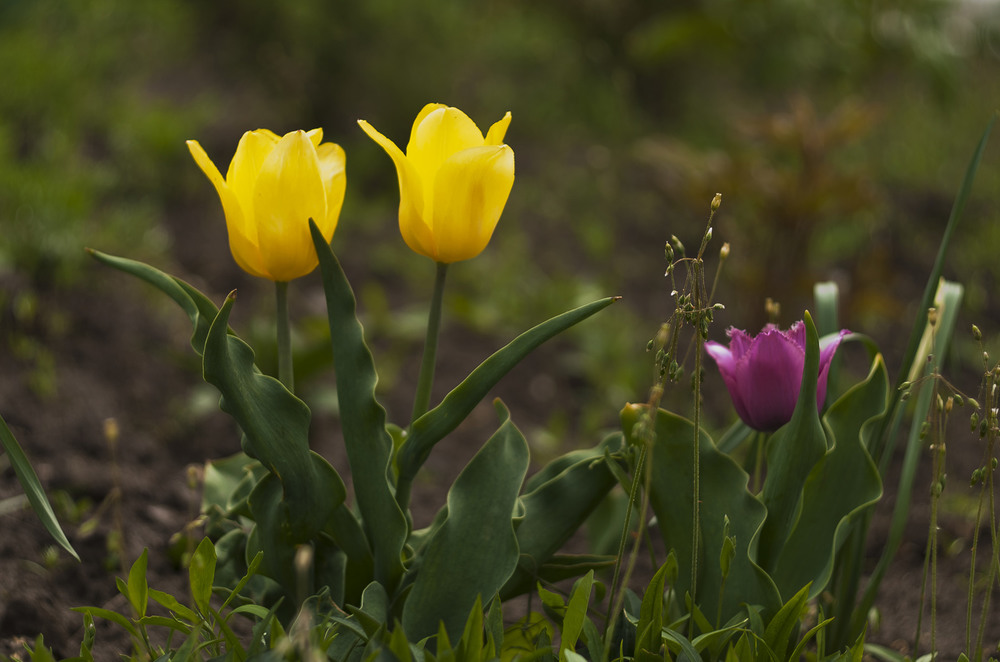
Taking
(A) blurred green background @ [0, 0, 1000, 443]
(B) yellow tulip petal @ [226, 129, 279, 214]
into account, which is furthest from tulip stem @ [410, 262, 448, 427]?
(A) blurred green background @ [0, 0, 1000, 443]

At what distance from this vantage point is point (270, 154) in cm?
105

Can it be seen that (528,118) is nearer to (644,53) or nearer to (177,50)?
(644,53)

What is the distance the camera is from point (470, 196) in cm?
106

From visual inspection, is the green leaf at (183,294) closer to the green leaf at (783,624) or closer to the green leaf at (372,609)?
the green leaf at (372,609)

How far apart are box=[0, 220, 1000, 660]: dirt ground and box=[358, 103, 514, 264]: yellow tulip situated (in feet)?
2.10

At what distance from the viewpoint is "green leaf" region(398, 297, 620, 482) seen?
104cm

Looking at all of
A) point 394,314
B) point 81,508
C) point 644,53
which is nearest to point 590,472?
point 81,508

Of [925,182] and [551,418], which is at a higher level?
[925,182]

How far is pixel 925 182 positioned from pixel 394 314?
311cm

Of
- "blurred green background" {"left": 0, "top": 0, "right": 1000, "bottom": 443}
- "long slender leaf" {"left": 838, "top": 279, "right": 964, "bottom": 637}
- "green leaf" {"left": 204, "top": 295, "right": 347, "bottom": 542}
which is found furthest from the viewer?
"blurred green background" {"left": 0, "top": 0, "right": 1000, "bottom": 443}

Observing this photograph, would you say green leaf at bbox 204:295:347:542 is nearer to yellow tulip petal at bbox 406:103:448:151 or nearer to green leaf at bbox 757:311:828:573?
yellow tulip petal at bbox 406:103:448:151

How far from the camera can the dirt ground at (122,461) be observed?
1.53 meters

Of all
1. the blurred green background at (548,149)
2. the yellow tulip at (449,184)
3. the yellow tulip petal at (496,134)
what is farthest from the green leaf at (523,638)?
the blurred green background at (548,149)

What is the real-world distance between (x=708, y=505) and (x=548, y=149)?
13.2 feet
